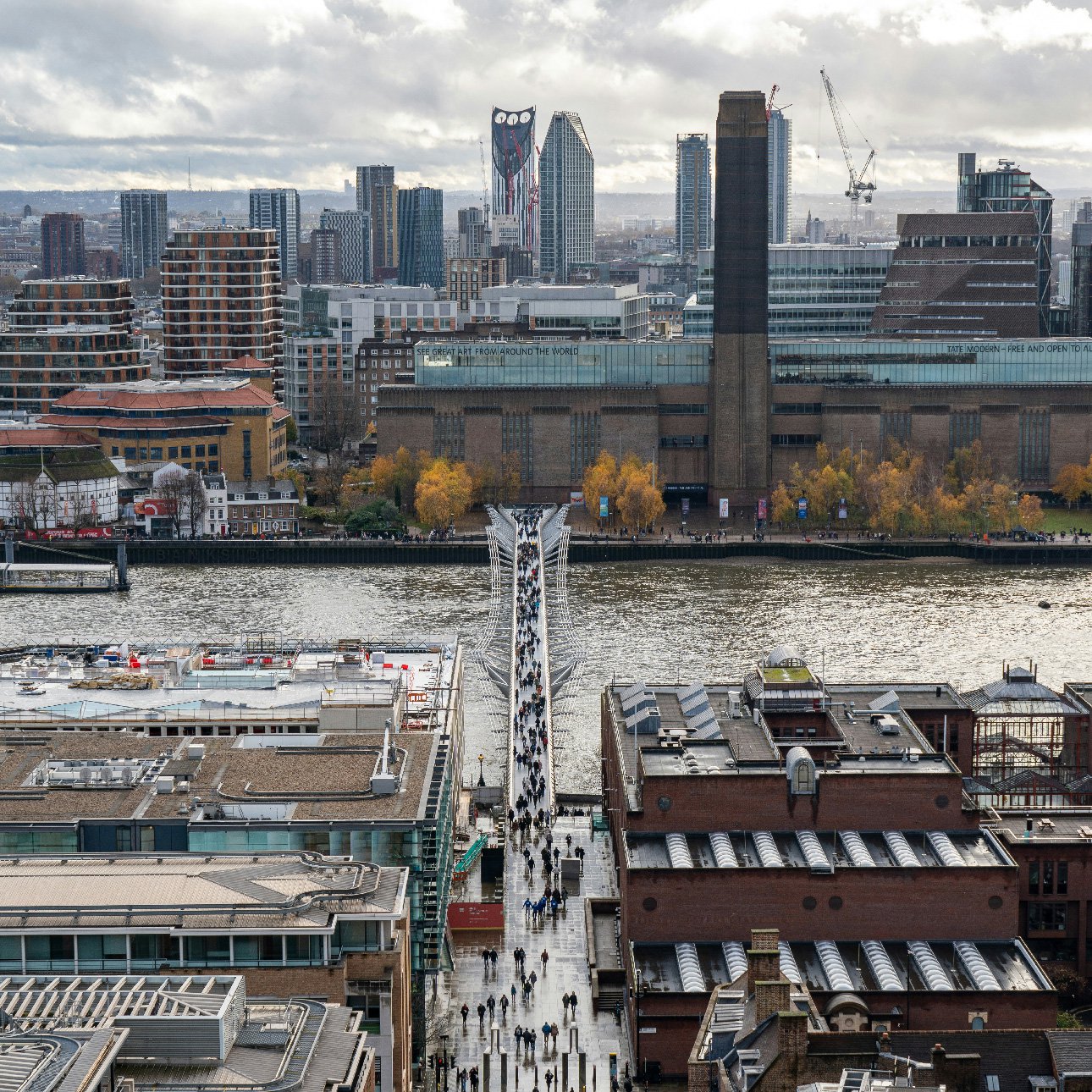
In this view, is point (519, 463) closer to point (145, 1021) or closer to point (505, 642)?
point (505, 642)

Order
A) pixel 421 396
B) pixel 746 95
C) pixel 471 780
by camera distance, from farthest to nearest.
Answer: pixel 421 396 → pixel 746 95 → pixel 471 780

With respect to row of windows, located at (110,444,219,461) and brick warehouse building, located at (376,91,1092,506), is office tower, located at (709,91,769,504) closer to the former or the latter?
brick warehouse building, located at (376,91,1092,506)

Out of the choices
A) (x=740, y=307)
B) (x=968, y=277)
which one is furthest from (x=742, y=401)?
(x=968, y=277)

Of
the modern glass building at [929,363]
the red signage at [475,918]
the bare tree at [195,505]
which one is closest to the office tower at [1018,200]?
the modern glass building at [929,363]

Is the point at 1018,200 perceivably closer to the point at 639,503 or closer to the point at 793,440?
the point at 793,440

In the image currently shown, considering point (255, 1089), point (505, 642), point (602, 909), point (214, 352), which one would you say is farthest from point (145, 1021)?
point (214, 352)

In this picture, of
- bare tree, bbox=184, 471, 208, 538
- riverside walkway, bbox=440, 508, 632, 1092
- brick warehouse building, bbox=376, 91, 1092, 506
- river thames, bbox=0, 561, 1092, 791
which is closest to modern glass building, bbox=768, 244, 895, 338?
brick warehouse building, bbox=376, 91, 1092, 506
